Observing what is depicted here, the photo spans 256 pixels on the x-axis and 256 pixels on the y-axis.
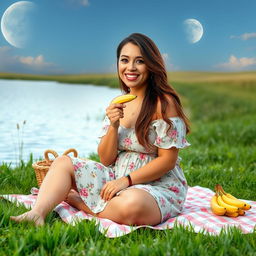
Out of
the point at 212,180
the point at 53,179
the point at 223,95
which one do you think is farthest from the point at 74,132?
the point at 223,95

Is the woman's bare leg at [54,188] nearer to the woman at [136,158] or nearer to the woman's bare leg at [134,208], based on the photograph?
the woman at [136,158]

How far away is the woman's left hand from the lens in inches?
123

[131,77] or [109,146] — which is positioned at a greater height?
[131,77]

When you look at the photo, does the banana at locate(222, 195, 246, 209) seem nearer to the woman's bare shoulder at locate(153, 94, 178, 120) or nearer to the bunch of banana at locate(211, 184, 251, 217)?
the bunch of banana at locate(211, 184, 251, 217)

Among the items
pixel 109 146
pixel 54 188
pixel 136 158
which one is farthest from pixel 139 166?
pixel 54 188

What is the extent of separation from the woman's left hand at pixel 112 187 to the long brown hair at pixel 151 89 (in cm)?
30

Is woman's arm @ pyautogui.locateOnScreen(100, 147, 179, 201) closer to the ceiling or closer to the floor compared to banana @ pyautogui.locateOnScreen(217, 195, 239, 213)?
closer to the ceiling

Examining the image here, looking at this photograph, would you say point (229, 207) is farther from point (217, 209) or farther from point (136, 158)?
point (136, 158)

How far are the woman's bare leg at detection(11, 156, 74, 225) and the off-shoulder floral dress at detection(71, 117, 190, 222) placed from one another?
61mm

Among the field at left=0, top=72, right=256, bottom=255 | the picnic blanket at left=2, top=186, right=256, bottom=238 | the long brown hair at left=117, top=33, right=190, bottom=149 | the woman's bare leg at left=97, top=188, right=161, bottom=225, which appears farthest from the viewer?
the long brown hair at left=117, top=33, right=190, bottom=149

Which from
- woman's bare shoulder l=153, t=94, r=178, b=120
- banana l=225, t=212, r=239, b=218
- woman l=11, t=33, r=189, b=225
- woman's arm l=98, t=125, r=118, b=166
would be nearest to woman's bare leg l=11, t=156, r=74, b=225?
woman l=11, t=33, r=189, b=225

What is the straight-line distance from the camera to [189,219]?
3.25 m

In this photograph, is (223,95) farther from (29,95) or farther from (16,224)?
(16,224)

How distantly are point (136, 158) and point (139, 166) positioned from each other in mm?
64
